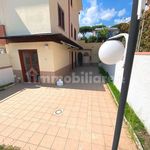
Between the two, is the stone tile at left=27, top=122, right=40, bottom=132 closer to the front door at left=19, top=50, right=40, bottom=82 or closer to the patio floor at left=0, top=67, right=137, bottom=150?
the patio floor at left=0, top=67, right=137, bottom=150

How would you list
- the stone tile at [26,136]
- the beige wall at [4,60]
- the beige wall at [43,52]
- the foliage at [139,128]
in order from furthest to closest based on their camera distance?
the beige wall at [4,60] < the beige wall at [43,52] < the stone tile at [26,136] < the foliage at [139,128]

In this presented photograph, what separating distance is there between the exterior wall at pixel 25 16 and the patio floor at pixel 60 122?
4.10m

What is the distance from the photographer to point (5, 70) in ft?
25.3

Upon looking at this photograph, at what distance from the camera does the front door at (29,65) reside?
783 cm

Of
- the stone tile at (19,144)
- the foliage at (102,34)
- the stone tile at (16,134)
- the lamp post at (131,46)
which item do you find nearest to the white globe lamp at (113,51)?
the lamp post at (131,46)

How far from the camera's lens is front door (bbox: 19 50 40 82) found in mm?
7825

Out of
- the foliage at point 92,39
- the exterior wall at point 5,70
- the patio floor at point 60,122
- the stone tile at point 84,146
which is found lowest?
the patio floor at point 60,122

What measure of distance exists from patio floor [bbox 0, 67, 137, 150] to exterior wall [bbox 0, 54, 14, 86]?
82.9 inches

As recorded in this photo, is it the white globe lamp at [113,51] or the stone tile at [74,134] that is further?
the stone tile at [74,134]

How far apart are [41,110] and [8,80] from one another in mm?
4930

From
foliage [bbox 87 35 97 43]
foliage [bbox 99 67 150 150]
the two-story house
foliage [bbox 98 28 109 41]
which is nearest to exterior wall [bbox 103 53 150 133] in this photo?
foliage [bbox 99 67 150 150]

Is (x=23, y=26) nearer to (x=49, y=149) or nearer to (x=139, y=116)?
(x=49, y=149)

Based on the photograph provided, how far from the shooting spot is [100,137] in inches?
120

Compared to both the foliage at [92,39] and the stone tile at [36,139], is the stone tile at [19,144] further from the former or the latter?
the foliage at [92,39]
